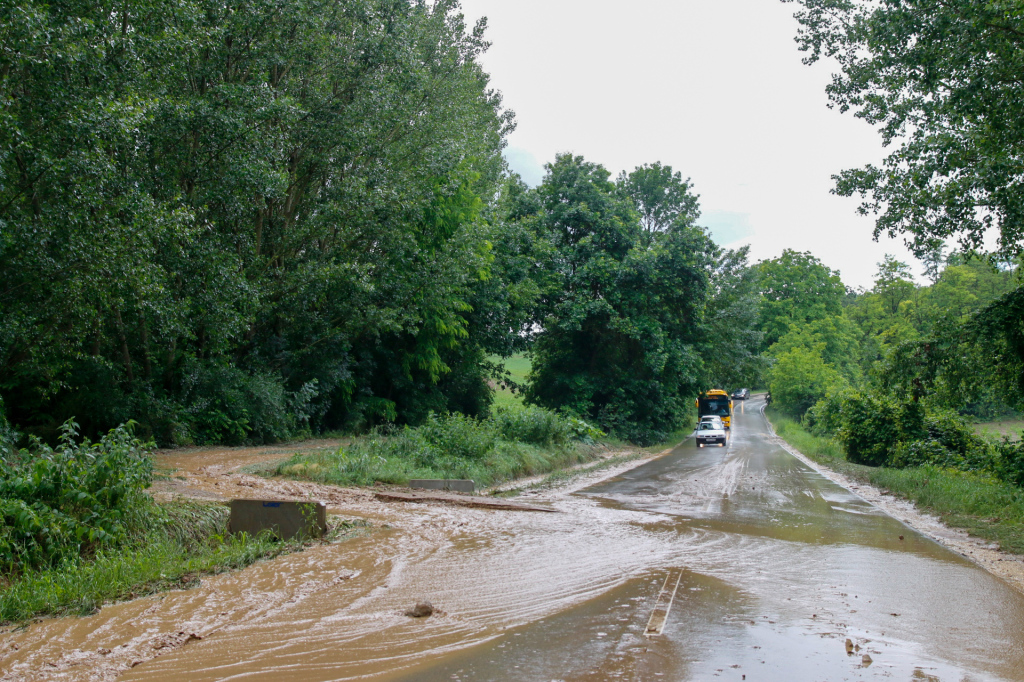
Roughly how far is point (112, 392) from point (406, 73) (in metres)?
13.7

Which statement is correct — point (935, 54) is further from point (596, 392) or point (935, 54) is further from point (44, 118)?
point (596, 392)

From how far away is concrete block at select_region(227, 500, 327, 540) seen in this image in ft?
29.7

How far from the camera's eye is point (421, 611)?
636cm

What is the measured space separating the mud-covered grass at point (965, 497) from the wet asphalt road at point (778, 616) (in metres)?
1.30

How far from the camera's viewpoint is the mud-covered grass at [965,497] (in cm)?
1159

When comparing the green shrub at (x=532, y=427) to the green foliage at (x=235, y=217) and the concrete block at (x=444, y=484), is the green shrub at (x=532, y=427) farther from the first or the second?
the concrete block at (x=444, y=484)

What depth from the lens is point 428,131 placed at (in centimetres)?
2598

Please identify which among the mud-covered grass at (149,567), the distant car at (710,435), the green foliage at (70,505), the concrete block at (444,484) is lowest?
the distant car at (710,435)

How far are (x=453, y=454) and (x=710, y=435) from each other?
24484 mm

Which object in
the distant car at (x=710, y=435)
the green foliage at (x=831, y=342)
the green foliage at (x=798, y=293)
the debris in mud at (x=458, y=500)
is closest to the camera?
the debris in mud at (x=458, y=500)

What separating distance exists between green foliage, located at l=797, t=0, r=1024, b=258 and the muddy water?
690cm

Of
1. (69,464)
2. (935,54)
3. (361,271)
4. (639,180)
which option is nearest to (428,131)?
(361,271)

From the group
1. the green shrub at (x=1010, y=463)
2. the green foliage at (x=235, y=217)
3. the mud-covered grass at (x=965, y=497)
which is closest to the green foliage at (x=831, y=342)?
the green foliage at (x=235, y=217)

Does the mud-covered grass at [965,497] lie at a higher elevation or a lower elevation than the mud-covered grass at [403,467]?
lower
